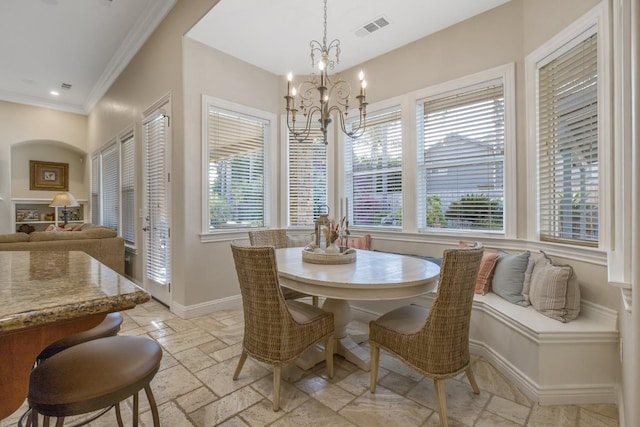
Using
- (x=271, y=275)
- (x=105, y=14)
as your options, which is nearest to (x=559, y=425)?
(x=271, y=275)

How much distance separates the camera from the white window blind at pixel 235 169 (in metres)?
3.63

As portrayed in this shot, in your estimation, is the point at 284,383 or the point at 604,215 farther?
the point at 284,383

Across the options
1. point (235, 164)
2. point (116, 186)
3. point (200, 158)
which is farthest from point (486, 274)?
point (116, 186)

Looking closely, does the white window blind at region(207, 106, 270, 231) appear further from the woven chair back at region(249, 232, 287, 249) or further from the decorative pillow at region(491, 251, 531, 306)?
the decorative pillow at region(491, 251, 531, 306)

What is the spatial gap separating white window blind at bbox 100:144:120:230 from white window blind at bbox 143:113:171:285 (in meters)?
1.59

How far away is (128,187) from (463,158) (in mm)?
4897

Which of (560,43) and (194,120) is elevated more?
(560,43)

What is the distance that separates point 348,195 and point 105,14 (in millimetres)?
3823

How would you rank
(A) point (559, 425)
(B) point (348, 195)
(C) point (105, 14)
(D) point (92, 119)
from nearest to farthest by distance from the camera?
(A) point (559, 425)
(C) point (105, 14)
(B) point (348, 195)
(D) point (92, 119)

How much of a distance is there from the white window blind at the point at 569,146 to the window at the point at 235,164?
311 cm

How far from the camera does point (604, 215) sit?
1.96 m

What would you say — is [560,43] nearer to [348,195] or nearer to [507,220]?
[507,220]

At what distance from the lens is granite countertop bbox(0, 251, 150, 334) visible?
2.23 feet

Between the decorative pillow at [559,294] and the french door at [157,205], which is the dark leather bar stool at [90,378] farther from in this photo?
the french door at [157,205]
